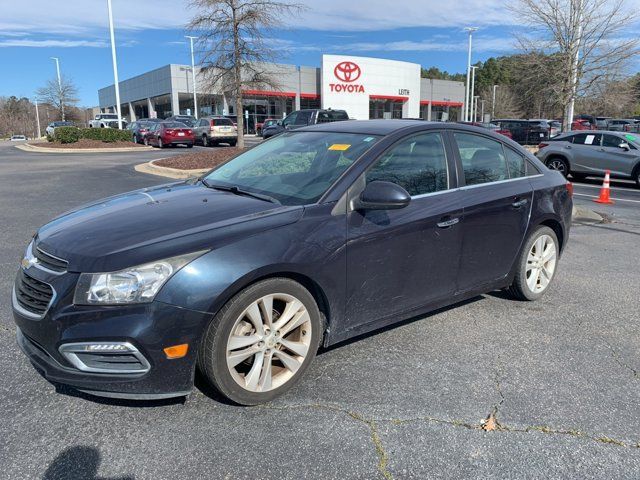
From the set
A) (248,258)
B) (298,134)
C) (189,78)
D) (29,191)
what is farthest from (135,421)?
(189,78)

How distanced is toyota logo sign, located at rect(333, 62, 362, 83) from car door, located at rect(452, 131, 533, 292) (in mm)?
47291

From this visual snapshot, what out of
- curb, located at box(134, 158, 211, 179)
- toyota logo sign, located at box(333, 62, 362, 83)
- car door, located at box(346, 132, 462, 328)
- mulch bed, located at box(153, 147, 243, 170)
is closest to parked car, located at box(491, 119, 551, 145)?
mulch bed, located at box(153, 147, 243, 170)

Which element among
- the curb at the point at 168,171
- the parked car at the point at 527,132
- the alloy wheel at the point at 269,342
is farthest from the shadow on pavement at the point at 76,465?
the parked car at the point at 527,132

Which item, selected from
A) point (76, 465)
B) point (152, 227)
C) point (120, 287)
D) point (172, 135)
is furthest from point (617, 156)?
point (172, 135)

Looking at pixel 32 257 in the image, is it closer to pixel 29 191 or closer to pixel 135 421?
pixel 135 421

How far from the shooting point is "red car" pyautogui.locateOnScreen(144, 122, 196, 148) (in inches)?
1077

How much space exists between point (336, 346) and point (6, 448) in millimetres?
2116

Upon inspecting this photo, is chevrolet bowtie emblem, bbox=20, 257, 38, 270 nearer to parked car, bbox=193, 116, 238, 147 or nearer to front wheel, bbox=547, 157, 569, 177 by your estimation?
front wheel, bbox=547, 157, 569, 177

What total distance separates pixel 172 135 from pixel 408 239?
2584 centimetres

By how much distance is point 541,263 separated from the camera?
4.77 m

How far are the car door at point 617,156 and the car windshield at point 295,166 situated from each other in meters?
13.0

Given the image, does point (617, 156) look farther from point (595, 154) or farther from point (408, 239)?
point (408, 239)

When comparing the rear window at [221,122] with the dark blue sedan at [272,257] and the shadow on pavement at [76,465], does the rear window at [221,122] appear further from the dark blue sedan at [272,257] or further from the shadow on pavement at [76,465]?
the shadow on pavement at [76,465]

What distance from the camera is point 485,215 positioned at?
407 cm
